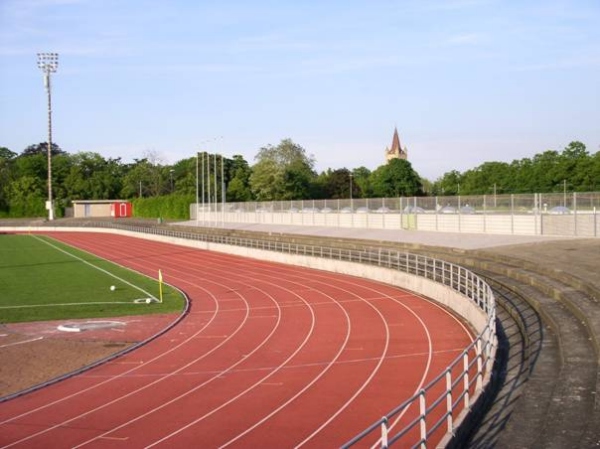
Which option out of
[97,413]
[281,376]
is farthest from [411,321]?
[97,413]

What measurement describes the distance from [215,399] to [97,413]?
2.10 meters

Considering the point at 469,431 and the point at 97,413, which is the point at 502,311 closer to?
the point at 469,431

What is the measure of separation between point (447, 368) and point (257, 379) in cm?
679

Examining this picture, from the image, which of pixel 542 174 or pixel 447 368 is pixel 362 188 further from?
pixel 447 368

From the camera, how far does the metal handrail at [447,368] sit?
7.30 metres

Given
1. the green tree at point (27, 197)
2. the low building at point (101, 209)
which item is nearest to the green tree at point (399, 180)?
the low building at point (101, 209)

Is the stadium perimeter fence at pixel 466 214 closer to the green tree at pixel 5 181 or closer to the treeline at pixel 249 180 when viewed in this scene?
the treeline at pixel 249 180

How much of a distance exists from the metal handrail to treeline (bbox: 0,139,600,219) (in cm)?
3469

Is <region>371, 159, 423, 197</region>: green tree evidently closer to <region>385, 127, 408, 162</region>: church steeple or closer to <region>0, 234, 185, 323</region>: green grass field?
<region>0, 234, 185, 323</region>: green grass field

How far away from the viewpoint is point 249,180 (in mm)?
102625

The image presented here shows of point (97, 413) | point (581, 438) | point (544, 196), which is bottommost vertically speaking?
point (97, 413)

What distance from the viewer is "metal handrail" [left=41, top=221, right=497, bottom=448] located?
730cm

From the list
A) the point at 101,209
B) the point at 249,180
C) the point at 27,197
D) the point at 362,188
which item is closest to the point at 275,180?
the point at 249,180

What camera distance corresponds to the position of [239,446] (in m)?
10.1
